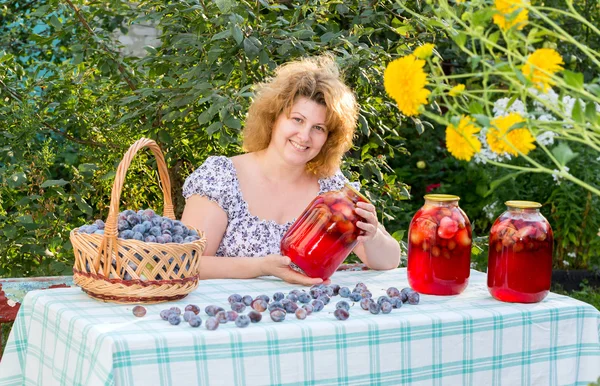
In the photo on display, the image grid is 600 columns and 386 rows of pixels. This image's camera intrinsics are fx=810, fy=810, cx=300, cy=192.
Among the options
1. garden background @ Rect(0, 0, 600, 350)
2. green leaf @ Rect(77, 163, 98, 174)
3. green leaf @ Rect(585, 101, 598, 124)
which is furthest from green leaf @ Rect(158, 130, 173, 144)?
green leaf @ Rect(585, 101, 598, 124)

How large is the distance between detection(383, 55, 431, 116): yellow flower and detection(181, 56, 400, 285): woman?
4.39 feet

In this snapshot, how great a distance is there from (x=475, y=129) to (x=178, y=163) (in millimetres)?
2543

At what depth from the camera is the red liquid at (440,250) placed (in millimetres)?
1849

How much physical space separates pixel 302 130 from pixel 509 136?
1523 millimetres

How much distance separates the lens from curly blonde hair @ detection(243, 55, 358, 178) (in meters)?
2.55

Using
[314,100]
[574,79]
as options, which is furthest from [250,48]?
[574,79]

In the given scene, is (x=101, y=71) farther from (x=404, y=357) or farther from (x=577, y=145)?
(x=577, y=145)

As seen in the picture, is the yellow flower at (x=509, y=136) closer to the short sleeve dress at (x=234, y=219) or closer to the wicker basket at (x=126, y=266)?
the wicker basket at (x=126, y=266)

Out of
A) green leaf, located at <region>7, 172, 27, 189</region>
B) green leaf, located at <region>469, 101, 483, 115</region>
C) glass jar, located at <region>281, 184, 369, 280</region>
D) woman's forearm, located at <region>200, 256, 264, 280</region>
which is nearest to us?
green leaf, located at <region>469, 101, 483, 115</region>

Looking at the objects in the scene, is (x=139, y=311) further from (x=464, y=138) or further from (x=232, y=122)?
(x=232, y=122)

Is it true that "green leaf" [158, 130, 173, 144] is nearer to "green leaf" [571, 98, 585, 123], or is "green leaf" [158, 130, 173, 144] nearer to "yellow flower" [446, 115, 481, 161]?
"yellow flower" [446, 115, 481, 161]

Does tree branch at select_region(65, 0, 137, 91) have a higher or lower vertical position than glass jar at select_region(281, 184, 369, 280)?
higher

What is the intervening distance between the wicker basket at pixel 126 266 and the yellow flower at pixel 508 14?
37.4 inches

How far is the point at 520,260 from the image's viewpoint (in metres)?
1.79
